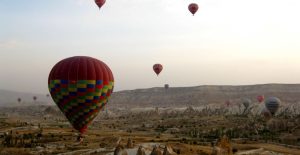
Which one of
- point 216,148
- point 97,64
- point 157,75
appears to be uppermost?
point 157,75

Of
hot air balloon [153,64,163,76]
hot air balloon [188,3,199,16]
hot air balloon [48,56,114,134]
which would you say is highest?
hot air balloon [188,3,199,16]

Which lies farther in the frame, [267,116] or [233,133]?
[267,116]

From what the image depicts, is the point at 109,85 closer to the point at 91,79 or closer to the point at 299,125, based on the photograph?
the point at 91,79

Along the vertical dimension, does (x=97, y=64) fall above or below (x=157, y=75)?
below

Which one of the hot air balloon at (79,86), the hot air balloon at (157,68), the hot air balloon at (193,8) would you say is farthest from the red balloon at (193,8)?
the hot air balloon at (79,86)

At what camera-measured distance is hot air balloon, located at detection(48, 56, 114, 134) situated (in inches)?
1574

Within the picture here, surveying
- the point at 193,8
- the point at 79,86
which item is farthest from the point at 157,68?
the point at 79,86

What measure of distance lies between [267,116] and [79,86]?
68859 millimetres

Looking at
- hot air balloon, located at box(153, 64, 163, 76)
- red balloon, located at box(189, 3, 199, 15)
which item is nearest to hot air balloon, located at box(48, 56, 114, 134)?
red balloon, located at box(189, 3, 199, 15)

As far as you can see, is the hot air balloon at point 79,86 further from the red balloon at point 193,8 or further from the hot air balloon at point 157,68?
the hot air balloon at point 157,68

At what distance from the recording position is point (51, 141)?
61.1 m

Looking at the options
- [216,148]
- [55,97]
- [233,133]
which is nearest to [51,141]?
[55,97]

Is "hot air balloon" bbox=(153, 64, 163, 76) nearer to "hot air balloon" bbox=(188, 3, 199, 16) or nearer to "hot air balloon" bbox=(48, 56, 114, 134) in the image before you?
"hot air balloon" bbox=(188, 3, 199, 16)

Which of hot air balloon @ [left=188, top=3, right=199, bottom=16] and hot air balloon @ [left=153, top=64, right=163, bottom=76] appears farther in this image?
hot air balloon @ [left=153, top=64, right=163, bottom=76]
